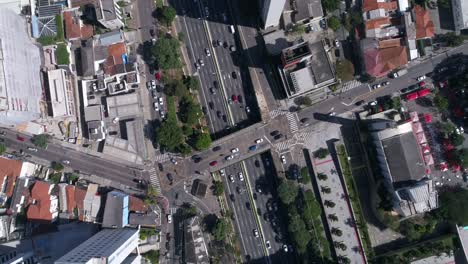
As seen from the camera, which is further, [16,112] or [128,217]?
[128,217]

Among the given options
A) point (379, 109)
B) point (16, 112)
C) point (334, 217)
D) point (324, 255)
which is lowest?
point (324, 255)

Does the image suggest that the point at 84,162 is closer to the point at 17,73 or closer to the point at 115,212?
the point at 115,212

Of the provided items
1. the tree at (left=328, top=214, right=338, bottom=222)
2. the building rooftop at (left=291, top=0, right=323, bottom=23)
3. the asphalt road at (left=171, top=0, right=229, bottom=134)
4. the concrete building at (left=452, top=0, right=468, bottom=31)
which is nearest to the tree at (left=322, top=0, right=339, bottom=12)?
the building rooftop at (left=291, top=0, right=323, bottom=23)

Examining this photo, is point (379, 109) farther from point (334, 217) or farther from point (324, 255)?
point (324, 255)

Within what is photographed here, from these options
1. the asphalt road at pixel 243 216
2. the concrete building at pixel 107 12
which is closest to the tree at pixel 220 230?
the asphalt road at pixel 243 216

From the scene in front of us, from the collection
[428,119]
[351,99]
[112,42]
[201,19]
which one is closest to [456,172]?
[428,119]

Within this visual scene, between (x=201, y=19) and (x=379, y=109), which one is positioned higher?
(x=201, y=19)

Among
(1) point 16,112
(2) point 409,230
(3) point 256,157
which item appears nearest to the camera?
(1) point 16,112

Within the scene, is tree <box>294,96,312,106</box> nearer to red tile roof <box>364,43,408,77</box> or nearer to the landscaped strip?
the landscaped strip
